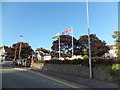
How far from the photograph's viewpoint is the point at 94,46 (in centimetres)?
3872

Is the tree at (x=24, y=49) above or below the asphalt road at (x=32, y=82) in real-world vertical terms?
above

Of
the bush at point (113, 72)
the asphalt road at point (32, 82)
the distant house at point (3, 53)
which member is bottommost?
the asphalt road at point (32, 82)

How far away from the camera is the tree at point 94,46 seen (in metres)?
37.5

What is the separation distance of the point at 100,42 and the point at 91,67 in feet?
89.6

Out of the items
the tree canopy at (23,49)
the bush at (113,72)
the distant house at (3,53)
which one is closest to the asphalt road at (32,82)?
the bush at (113,72)

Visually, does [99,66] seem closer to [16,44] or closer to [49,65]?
[49,65]

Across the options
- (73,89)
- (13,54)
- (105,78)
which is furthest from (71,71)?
(13,54)

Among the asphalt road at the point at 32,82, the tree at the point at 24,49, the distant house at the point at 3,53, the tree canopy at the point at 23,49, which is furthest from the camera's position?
the distant house at the point at 3,53

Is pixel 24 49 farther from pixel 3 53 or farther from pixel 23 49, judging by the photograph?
pixel 3 53

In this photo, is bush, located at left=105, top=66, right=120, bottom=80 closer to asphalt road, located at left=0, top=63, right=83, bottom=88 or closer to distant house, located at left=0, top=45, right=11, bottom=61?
asphalt road, located at left=0, top=63, right=83, bottom=88

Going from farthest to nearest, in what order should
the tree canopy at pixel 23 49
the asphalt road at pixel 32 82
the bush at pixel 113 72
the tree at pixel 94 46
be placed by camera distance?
the tree canopy at pixel 23 49 → the tree at pixel 94 46 → the bush at pixel 113 72 → the asphalt road at pixel 32 82

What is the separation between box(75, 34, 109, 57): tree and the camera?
37478mm

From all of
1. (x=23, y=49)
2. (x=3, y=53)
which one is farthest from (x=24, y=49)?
(x=3, y=53)

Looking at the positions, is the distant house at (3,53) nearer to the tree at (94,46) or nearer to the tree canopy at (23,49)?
the tree canopy at (23,49)
